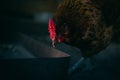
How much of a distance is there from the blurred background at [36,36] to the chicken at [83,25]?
26cm

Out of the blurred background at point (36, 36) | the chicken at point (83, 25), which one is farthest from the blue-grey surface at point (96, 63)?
the chicken at point (83, 25)

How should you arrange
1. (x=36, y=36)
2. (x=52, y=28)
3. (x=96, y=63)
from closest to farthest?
(x=52, y=28), (x=96, y=63), (x=36, y=36)

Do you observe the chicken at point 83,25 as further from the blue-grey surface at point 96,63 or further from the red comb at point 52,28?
the blue-grey surface at point 96,63

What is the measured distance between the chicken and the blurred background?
0.26 m

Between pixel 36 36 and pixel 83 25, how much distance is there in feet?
5.72

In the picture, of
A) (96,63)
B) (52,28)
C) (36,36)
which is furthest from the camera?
(36,36)

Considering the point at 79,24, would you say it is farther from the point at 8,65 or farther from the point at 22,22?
the point at 22,22

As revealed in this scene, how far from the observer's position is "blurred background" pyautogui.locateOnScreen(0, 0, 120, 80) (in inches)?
99.1

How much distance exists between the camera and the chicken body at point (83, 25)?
2119 mm

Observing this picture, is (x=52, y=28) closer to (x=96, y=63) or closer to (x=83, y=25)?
(x=83, y=25)

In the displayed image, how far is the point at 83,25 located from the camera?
2123 mm

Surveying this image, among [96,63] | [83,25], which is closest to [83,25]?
[83,25]

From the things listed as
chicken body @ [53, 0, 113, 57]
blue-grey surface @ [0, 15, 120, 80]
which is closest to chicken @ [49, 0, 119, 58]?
chicken body @ [53, 0, 113, 57]

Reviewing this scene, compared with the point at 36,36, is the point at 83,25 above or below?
above
